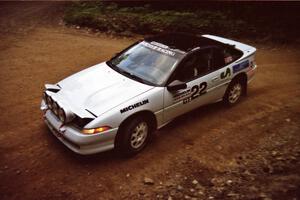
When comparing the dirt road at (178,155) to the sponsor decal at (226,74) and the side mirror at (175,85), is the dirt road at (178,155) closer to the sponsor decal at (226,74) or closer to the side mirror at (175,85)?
the sponsor decal at (226,74)

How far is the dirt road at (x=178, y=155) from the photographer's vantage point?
4.91 meters

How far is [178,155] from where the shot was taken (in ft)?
18.8

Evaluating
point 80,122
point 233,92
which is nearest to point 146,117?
point 80,122

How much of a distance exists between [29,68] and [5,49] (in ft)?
6.87

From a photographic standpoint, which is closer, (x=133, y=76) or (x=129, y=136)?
(x=129, y=136)

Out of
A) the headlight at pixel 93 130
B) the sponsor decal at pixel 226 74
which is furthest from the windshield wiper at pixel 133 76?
the sponsor decal at pixel 226 74

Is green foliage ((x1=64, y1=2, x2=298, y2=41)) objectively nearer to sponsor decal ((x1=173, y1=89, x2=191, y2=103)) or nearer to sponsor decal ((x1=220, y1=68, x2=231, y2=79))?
sponsor decal ((x1=220, y1=68, x2=231, y2=79))

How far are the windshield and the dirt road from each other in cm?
120

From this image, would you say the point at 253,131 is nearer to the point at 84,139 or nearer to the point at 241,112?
the point at 241,112

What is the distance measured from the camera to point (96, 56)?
34.1ft

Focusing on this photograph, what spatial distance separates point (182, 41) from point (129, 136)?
239 cm

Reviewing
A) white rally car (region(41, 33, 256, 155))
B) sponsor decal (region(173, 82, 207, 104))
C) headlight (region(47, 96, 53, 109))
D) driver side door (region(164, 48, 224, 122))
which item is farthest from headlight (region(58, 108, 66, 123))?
sponsor decal (region(173, 82, 207, 104))

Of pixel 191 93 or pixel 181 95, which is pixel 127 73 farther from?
pixel 191 93

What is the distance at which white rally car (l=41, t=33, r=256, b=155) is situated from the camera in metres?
5.16
